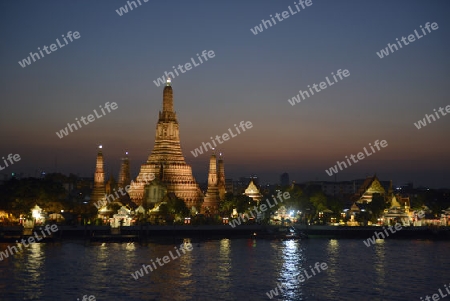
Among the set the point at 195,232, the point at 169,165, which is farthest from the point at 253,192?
the point at 195,232

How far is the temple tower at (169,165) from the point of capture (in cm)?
9550

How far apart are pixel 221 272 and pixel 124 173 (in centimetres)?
5759

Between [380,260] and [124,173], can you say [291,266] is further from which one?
[124,173]

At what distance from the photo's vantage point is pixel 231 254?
201 feet

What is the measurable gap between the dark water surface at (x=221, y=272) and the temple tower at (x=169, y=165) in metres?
26.0

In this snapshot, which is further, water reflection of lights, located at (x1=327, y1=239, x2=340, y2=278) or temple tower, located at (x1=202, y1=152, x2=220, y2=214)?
temple tower, located at (x1=202, y1=152, x2=220, y2=214)

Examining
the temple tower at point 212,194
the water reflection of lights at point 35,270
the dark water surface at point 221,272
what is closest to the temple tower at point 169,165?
the temple tower at point 212,194

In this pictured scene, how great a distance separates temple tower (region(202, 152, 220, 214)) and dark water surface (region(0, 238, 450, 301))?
26765 mm

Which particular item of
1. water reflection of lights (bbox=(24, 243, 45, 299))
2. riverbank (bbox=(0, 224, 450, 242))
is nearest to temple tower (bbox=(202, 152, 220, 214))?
riverbank (bbox=(0, 224, 450, 242))

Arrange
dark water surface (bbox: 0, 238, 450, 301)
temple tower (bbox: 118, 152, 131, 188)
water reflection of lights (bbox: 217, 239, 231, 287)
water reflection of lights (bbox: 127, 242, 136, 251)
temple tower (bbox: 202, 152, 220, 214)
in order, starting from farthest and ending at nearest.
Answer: temple tower (bbox: 118, 152, 131, 188)
temple tower (bbox: 202, 152, 220, 214)
water reflection of lights (bbox: 127, 242, 136, 251)
water reflection of lights (bbox: 217, 239, 231, 287)
dark water surface (bbox: 0, 238, 450, 301)

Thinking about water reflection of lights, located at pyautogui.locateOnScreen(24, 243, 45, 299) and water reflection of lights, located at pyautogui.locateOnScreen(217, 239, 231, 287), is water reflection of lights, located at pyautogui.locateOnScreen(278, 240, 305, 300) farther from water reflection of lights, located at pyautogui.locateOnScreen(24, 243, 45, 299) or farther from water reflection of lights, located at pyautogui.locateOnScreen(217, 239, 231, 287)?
water reflection of lights, located at pyautogui.locateOnScreen(24, 243, 45, 299)

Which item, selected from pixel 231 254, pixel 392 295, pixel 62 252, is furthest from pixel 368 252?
pixel 62 252

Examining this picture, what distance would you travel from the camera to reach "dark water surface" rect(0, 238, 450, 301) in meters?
41.2

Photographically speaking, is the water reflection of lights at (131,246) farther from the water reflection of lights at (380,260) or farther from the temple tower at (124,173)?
the temple tower at (124,173)
